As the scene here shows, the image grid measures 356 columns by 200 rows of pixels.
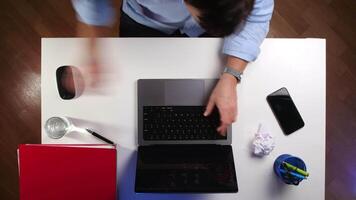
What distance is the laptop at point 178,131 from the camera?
35.7 inches

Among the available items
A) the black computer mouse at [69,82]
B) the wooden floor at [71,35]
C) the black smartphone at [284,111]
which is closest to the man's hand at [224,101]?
the black smartphone at [284,111]

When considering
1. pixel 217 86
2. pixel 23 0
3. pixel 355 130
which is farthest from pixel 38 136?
pixel 355 130

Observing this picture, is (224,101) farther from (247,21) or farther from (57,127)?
(57,127)

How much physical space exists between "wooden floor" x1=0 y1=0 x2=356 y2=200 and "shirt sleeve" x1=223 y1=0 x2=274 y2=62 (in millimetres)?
819

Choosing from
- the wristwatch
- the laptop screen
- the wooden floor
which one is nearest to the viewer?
the laptop screen

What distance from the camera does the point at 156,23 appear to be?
1098 millimetres

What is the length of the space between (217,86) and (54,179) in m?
0.51

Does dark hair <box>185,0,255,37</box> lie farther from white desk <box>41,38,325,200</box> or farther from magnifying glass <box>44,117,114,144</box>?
magnifying glass <box>44,117,114,144</box>

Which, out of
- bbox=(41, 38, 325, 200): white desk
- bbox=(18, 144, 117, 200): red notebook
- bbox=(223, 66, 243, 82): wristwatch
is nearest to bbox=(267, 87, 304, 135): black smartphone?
bbox=(41, 38, 325, 200): white desk

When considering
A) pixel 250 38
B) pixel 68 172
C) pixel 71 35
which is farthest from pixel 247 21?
pixel 71 35

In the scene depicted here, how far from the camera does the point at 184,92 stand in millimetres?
Result: 983

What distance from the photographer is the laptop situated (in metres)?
0.91

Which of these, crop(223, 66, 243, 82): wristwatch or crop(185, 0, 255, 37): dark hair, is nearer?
crop(185, 0, 255, 37): dark hair

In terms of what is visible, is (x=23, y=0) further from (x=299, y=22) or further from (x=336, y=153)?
(x=336, y=153)
